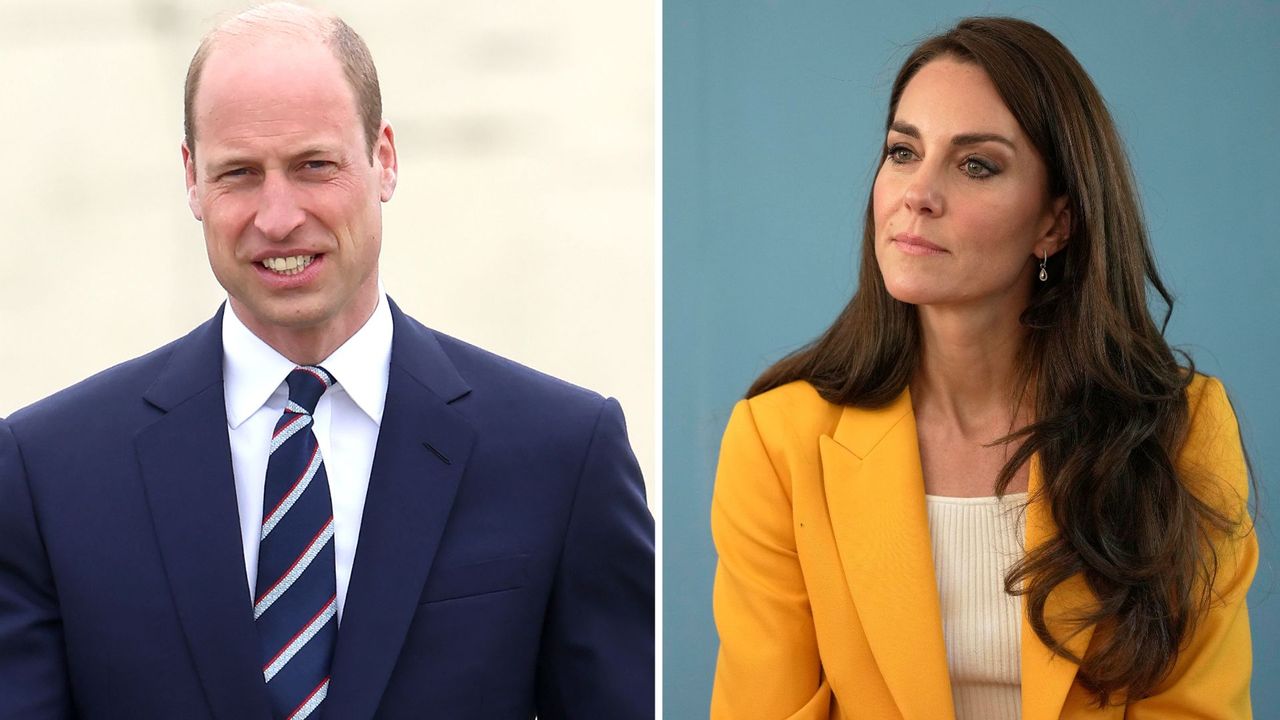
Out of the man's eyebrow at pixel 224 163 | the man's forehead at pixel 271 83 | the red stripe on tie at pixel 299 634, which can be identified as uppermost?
the man's forehead at pixel 271 83

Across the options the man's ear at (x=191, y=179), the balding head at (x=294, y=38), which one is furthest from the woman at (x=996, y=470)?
the man's ear at (x=191, y=179)

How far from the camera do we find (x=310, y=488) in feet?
7.07

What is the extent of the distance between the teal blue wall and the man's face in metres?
0.76

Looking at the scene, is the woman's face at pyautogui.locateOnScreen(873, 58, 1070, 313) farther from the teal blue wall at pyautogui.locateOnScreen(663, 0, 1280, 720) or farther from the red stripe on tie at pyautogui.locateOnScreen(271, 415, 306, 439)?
the red stripe on tie at pyautogui.locateOnScreen(271, 415, 306, 439)

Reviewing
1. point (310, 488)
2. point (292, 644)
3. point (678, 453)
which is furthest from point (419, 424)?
point (678, 453)

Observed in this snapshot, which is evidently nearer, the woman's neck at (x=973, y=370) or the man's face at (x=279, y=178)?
the man's face at (x=279, y=178)

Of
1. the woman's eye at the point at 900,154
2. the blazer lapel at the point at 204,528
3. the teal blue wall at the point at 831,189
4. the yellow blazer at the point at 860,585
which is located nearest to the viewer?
the blazer lapel at the point at 204,528

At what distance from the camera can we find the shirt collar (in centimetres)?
220

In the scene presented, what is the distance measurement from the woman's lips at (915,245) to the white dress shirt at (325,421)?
879mm

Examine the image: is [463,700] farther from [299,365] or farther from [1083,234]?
[1083,234]

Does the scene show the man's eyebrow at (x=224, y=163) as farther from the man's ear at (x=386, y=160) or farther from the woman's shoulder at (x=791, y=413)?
the woman's shoulder at (x=791, y=413)

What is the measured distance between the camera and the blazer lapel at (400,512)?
2107 mm

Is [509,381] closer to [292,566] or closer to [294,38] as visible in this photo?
[292,566]

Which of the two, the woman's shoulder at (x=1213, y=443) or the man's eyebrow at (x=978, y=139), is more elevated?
the man's eyebrow at (x=978, y=139)
